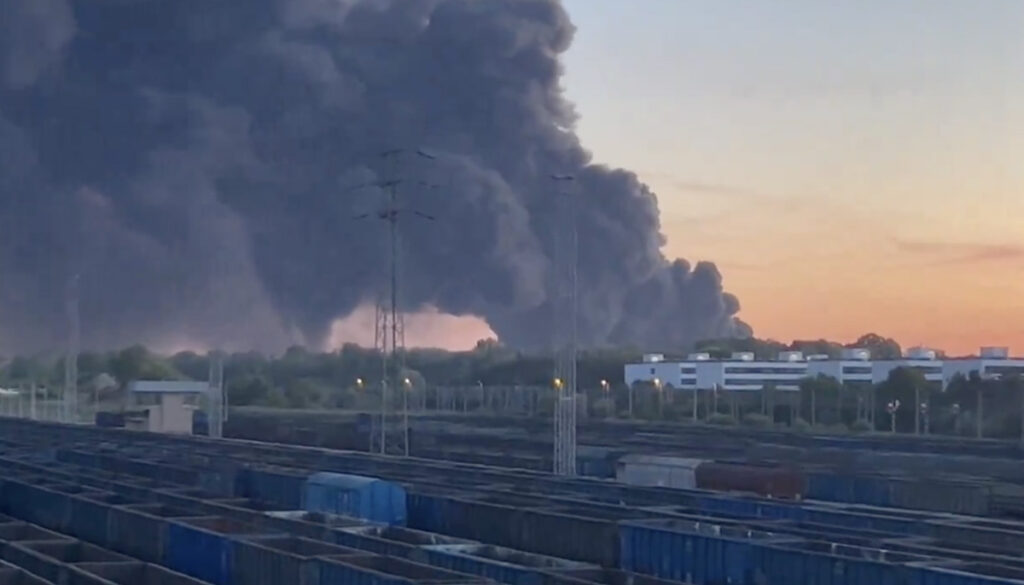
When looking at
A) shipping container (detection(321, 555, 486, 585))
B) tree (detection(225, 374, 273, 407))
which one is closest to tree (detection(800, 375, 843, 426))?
tree (detection(225, 374, 273, 407))

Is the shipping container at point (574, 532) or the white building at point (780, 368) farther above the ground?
the white building at point (780, 368)

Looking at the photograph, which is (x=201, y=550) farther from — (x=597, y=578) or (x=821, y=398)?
(x=821, y=398)

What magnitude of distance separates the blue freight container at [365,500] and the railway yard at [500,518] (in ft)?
0.12

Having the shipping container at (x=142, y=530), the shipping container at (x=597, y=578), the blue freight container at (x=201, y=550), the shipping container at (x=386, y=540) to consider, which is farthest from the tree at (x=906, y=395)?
the shipping container at (x=597, y=578)

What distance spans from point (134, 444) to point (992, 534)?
36.1 metres

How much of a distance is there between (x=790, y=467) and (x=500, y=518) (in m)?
16.1

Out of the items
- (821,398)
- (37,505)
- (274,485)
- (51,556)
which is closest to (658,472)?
(274,485)

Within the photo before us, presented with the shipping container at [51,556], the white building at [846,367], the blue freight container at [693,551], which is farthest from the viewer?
the white building at [846,367]

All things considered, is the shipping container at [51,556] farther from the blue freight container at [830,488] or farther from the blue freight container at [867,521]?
the blue freight container at [830,488]

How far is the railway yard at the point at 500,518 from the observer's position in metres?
20.7

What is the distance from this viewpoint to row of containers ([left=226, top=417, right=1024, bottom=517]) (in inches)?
1421

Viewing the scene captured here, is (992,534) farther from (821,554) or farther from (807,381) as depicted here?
(807,381)

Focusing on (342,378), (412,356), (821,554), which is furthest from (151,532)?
(412,356)

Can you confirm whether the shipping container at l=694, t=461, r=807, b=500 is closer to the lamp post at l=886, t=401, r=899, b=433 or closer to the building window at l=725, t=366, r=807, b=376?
the lamp post at l=886, t=401, r=899, b=433
